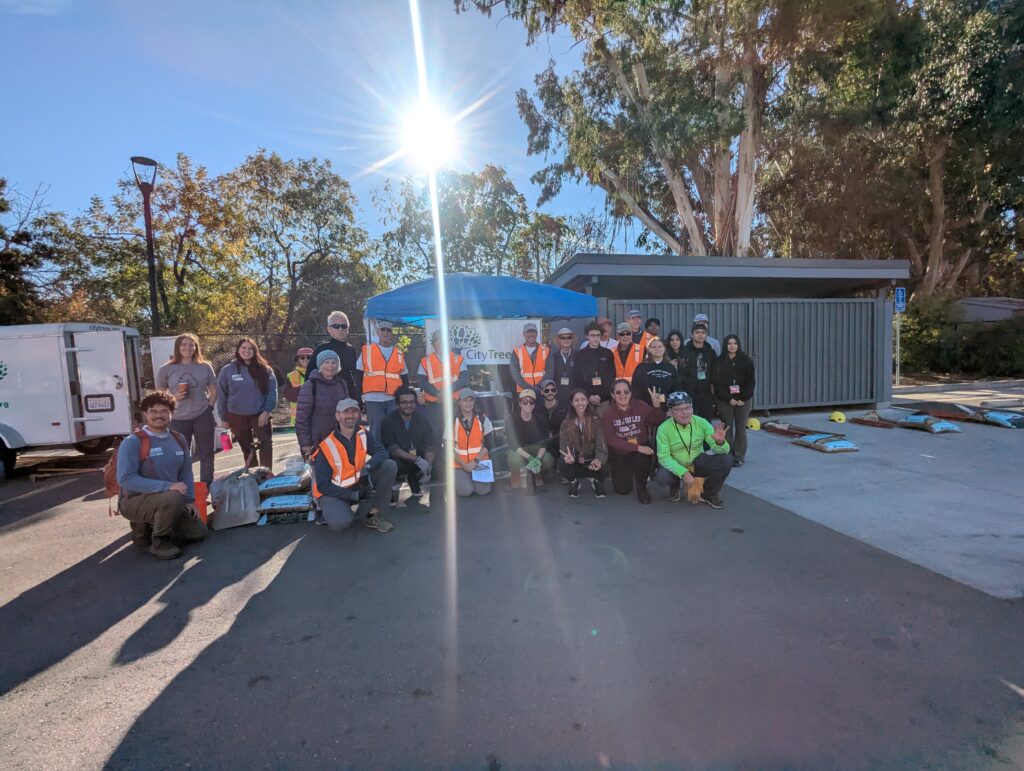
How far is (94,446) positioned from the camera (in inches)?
325

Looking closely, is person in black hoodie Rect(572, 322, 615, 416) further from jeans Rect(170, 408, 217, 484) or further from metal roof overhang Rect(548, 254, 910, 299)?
jeans Rect(170, 408, 217, 484)

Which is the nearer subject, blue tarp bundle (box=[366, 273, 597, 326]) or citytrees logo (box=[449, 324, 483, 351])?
blue tarp bundle (box=[366, 273, 597, 326])

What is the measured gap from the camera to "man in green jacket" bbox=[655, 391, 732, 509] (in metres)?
4.89

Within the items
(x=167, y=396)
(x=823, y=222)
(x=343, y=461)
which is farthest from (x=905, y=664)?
(x=823, y=222)

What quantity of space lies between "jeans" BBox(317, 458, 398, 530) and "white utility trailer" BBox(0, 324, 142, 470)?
16.1ft

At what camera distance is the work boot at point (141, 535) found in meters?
4.22

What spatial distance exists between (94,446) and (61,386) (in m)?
1.61

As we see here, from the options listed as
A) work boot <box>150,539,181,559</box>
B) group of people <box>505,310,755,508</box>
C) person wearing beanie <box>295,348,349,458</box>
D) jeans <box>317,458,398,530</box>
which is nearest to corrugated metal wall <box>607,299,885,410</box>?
group of people <box>505,310,755,508</box>

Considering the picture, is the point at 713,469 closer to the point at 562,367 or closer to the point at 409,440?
the point at 562,367

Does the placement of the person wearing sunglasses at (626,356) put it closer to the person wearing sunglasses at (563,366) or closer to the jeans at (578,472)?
the person wearing sunglasses at (563,366)

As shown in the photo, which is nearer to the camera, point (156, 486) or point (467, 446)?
point (156, 486)

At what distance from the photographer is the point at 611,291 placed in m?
11.0

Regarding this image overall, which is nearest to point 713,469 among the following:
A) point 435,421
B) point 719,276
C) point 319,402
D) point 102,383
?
point 435,421

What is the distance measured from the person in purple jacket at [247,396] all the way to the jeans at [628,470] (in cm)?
381
